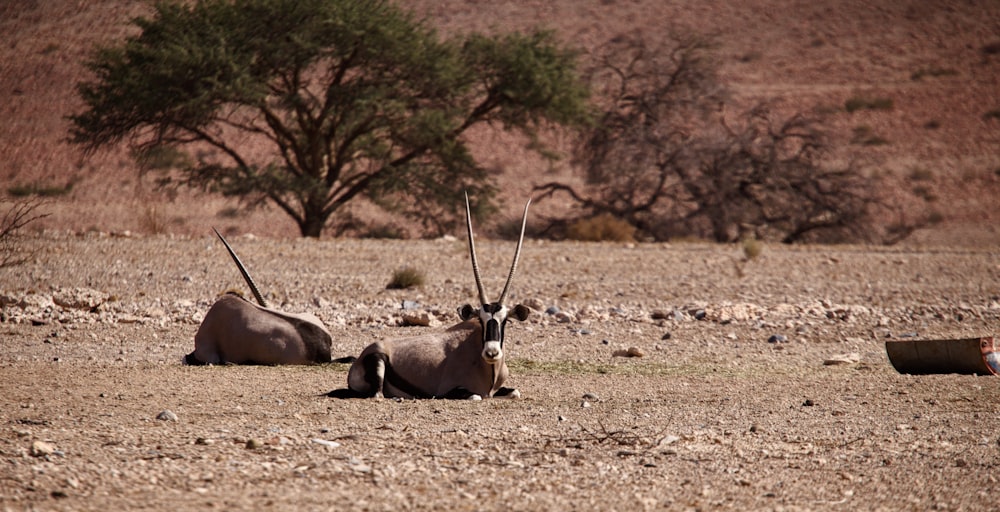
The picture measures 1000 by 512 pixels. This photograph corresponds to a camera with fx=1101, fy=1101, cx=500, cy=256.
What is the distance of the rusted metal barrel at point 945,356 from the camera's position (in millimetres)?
9000

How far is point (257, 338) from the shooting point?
30.1 ft

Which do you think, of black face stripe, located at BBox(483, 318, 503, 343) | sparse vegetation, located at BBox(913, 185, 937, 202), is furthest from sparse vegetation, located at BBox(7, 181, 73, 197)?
sparse vegetation, located at BBox(913, 185, 937, 202)

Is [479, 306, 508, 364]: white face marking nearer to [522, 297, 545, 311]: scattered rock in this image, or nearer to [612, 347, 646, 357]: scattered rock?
[612, 347, 646, 357]: scattered rock

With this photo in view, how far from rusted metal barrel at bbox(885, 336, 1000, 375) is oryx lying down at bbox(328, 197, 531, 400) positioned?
349 centimetres

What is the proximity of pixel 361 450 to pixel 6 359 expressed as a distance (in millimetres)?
4961

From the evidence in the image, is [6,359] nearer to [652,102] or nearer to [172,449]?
[172,449]

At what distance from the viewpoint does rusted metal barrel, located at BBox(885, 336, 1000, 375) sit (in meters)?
9.00

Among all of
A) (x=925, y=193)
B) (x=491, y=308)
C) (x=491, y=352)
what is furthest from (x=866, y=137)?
(x=491, y=352)

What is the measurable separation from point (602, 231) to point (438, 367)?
55.8 feet

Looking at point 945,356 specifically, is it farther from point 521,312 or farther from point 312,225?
point 312,225

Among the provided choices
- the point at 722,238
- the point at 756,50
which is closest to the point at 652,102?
the point at 722,238

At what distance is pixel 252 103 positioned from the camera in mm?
22797

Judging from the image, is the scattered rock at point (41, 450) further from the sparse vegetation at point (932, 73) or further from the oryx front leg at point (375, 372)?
the sparse vegetation at point (932, 73)

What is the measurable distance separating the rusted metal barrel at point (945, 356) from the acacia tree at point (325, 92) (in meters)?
15.7
